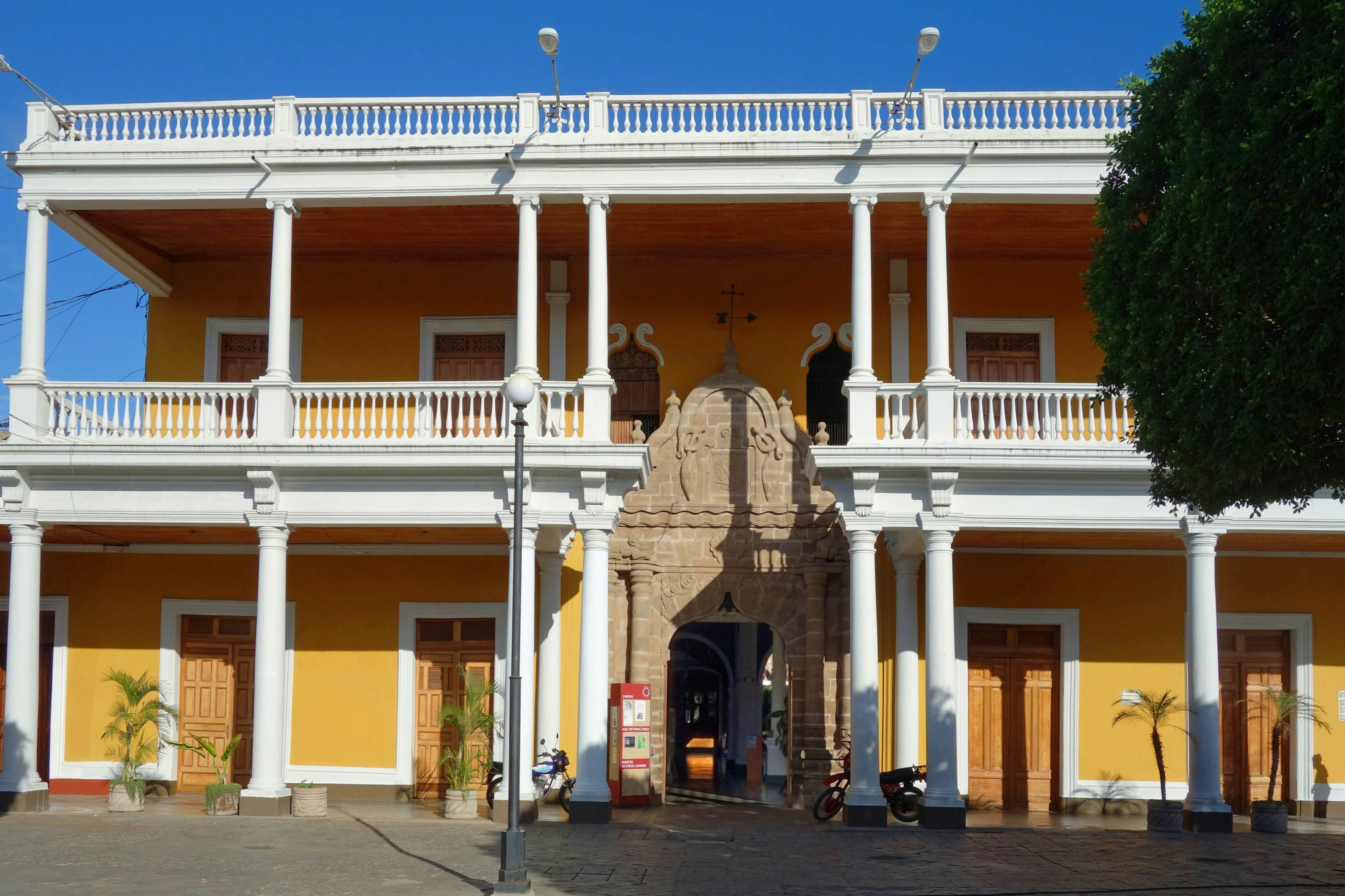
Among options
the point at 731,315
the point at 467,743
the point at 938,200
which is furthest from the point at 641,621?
the point at 938,200

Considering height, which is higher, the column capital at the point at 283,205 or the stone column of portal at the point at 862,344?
the column capital at the point at 283,205

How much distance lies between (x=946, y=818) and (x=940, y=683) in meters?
1.51

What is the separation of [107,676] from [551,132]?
30.6ft

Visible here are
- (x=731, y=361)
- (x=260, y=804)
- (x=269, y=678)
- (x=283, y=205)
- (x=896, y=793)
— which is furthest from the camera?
(x=731, y=361)

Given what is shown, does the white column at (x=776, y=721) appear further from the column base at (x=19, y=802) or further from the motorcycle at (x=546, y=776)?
the column base at (x=19, y=802)

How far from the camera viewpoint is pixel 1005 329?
1975cm

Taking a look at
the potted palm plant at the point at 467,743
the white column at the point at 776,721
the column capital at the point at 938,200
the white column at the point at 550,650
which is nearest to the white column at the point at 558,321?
the white column at the point at 550,650

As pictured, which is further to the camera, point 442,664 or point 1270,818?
point 442,664

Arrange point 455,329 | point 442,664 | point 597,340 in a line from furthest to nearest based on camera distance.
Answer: point 455,329 < point 442,664 < point 597,340

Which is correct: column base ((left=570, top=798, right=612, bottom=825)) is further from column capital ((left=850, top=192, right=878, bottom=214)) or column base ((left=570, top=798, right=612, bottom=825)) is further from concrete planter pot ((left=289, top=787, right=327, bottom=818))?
column capital ((left=850, top=192, right=878, bottom=214))

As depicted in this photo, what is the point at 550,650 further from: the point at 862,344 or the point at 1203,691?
the point at 1203,691

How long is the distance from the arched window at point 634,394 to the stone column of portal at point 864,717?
15.1ft

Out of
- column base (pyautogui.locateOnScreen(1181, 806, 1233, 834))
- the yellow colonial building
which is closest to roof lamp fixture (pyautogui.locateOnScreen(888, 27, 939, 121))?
the yellow colonial building

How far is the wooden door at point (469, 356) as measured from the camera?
20.0 meters
